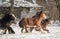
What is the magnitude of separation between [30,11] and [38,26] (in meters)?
12.3

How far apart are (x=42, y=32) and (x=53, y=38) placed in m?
1.82

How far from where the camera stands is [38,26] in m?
10.4

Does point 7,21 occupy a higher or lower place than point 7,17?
lower

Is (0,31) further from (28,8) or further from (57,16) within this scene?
(28,8)

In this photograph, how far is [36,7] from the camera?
2278 centimetres

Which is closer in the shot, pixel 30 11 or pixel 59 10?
pixel 59 10

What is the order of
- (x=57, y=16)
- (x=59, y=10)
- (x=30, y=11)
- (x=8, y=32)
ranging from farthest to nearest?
(x=30, y=11)
(x=59, y=10)
(x=57, y=16)
(x=8, y=32)

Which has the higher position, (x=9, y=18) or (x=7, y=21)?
(x=9, y=18)

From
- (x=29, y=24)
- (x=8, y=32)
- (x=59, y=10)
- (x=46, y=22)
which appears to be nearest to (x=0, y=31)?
(x=8, y=32)

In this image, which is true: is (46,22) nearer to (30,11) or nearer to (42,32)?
(42,32)

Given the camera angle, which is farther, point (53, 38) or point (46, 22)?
point (46, 22)

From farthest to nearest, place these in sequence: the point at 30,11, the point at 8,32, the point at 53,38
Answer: the point at 30,11
the point at 8,32
the point at 53,38

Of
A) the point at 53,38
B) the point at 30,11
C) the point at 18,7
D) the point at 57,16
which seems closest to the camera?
the point at 53,38

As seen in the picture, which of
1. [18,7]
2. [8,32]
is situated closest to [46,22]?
[8,32]
